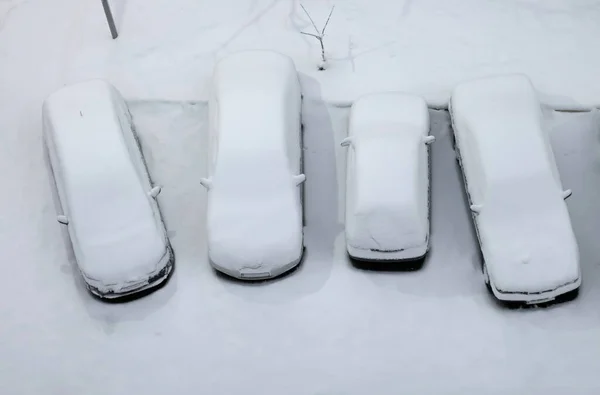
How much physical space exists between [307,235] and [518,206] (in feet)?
8.62

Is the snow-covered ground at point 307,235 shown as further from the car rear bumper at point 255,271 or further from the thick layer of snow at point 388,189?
the thick layer of snow at point 388,189

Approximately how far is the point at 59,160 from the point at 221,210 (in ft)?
7.01

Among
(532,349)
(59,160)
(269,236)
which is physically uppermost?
(59,160)

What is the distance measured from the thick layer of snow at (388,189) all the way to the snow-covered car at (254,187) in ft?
2.38

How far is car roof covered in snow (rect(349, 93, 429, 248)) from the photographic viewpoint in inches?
331

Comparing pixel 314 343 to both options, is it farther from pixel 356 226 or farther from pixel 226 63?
pixel 226 63

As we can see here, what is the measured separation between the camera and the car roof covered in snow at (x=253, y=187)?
28.0 feet

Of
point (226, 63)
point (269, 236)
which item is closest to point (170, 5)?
point (226, 63)

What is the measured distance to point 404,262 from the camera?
8.82 metres

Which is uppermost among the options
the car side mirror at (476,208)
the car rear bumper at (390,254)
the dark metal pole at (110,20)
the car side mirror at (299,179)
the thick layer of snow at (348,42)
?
the dark metal pole at (110,20)

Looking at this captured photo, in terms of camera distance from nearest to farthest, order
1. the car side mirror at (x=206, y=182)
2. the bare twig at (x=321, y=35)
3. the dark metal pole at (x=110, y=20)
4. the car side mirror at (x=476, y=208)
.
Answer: the car side mirror at (x=476, y=208)
the car side mirror at (x=206, y=182)
the bare twig at (x=321, y=35)
the dark metal pole at (x=110, y=20)

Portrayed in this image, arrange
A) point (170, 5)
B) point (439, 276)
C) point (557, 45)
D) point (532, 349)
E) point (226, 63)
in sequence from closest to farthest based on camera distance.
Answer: point (532, 349)
point (439, 276)
point (226, 63)
point (557, 45)
point (170, 5)

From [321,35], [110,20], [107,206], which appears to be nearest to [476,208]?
[321,35]

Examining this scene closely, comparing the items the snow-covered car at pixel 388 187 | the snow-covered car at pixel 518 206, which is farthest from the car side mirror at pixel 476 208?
the snow-covered car at pixel 388 187
